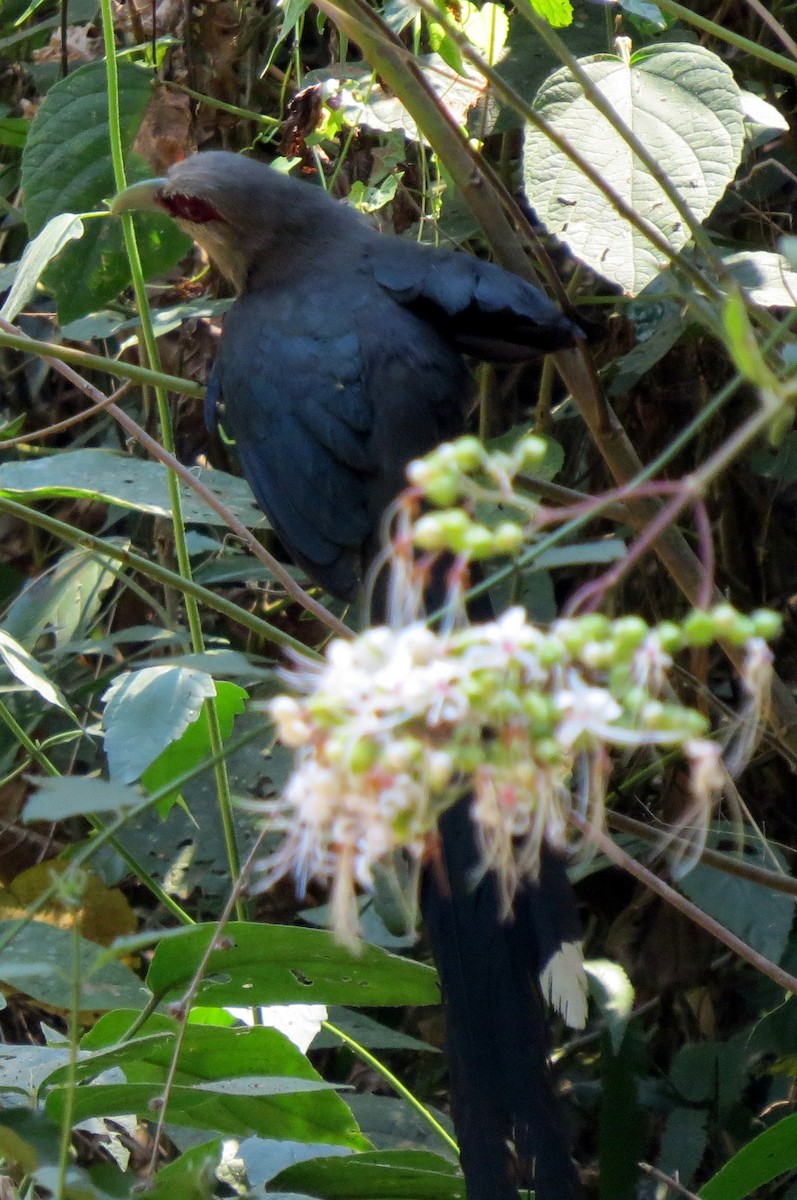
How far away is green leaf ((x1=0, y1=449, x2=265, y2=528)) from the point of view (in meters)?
1.89

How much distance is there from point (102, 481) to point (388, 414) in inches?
18.5

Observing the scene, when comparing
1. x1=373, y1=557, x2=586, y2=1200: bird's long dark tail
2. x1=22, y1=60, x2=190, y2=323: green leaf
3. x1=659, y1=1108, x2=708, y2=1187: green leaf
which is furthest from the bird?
x1=659, y1=1108, x2=708, y2=1187: green leaf

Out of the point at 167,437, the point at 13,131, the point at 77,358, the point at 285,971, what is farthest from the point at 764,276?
the point at 13,131

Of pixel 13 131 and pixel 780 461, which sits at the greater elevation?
pixel 13 131

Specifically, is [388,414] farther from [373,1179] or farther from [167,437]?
[373,1179]

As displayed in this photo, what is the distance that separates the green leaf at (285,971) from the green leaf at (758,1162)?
399 millimetres

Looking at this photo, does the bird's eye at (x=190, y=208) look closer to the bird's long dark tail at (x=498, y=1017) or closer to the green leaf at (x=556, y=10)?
the green leaf at (x=556, y=10)

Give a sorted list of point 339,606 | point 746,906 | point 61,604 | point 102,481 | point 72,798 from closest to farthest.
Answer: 1. point 72,798
2. point 102,481
3. point 746,906
4. point 61,604
5. point 339,606

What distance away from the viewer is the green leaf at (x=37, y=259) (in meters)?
1.73

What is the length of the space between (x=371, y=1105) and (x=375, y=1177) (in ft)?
2.44

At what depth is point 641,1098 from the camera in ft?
8.88

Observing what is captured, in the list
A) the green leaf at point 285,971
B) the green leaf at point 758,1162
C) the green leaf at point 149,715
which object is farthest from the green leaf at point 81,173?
the green leaf at point 758,1162

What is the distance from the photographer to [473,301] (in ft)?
6.93

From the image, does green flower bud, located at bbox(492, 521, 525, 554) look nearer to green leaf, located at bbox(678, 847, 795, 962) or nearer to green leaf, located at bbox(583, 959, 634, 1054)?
green leaf, located at bbox(678, 847, 795, 962)
